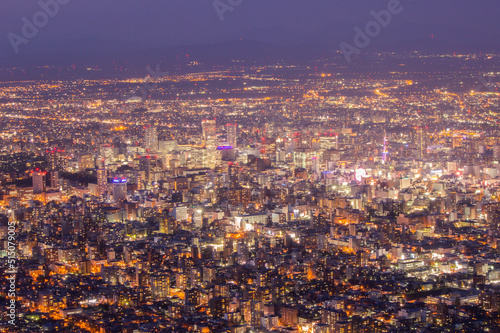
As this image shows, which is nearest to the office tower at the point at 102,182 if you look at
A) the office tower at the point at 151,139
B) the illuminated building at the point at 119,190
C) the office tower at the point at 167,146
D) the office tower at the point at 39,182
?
the illuminated building at the point at 119,190

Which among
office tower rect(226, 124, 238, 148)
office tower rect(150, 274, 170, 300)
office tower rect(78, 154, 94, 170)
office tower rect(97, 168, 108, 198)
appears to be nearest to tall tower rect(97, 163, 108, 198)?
office tower rect(97, 168, 108, 198)

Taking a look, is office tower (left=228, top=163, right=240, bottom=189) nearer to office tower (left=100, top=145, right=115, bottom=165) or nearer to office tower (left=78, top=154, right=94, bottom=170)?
office tower (left=100, top=145, right=115, bottom=165)

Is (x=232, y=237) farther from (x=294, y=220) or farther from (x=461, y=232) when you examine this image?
(x=461, y=232)

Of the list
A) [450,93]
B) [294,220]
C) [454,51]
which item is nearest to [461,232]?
[294,220]

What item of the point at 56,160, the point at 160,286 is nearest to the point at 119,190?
the point at 56,160

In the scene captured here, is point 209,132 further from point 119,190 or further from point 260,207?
point 260,207

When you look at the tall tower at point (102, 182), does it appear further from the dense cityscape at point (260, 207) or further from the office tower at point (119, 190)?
the office tower at point (119, 190)
